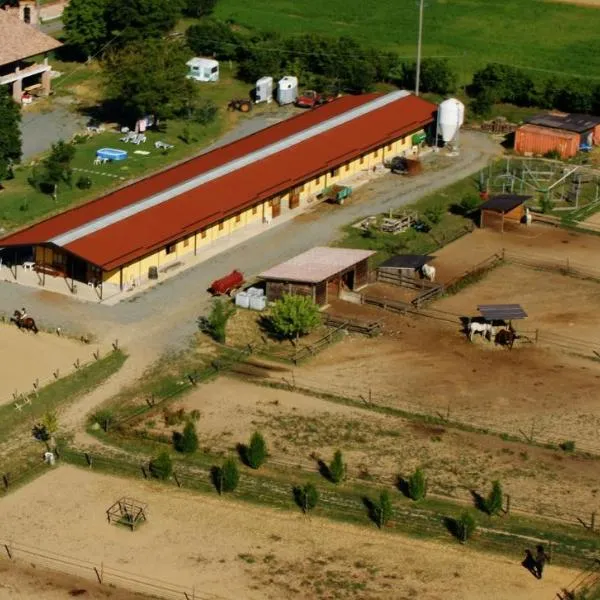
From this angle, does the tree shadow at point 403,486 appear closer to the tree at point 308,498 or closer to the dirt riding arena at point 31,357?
the tree at point 308,498

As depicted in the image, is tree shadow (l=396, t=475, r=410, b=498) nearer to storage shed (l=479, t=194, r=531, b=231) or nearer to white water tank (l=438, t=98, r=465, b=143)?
storage shed (l=479, t=194, r=531, b=231)

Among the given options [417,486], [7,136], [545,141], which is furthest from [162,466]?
[545,141]

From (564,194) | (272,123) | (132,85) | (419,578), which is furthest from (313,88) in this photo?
(419,578)

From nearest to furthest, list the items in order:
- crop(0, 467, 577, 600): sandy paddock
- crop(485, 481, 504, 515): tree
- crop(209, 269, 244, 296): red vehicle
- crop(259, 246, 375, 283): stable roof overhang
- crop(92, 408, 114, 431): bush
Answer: crop(0, 467, 577, 600): sandy paddock < crop(485, 481, 504, 515): tree < crop(92, 408, 114, 431): bush < crop(259, 246, 375, 283): stable roof overhang < crop(209, 269, 244, 296): red vehicle

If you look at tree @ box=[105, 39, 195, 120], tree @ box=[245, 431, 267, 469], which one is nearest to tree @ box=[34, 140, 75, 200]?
tree @ box=[105, 39, 195, 120]

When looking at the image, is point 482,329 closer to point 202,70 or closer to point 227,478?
point 227,478

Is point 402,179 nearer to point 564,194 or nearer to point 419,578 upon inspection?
point 564,194
